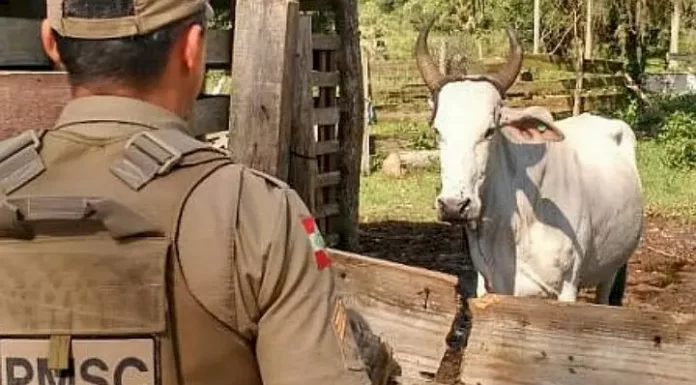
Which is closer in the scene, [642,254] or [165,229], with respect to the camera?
[165,229]

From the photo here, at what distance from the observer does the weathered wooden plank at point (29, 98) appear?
3994 mm

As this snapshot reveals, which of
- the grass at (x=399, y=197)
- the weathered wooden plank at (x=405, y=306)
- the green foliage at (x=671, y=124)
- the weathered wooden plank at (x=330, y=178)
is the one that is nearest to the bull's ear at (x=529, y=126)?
the weathered wooden plank at (x=330, y=178)

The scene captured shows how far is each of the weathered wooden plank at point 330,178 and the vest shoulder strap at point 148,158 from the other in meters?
5.34

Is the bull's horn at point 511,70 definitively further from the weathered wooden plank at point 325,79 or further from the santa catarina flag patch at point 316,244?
the santa catarina flag patch at point 316,244

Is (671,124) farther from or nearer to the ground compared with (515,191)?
nearer to the ground

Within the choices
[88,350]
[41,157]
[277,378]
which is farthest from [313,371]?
[41,157]

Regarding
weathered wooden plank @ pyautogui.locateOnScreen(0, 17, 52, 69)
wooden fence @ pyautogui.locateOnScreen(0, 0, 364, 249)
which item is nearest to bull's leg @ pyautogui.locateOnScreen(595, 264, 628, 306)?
wooden fence @ pyautogui.locateOnScreen(0, 0, 364, 249)

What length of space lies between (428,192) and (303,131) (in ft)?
36.5

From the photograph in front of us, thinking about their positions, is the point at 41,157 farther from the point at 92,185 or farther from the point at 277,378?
the point at 277,378

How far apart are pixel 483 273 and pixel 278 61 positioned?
237cm

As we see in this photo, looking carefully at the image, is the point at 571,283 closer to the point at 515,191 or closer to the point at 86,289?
the point at 515,191

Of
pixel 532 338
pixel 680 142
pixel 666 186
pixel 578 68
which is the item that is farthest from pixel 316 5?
pixel 578 68

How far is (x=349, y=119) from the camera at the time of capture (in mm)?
7965

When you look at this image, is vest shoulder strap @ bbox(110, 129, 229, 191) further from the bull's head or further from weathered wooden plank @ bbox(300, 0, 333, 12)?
weathered wooden plank @ bbox(300, 0, 333, 12)
